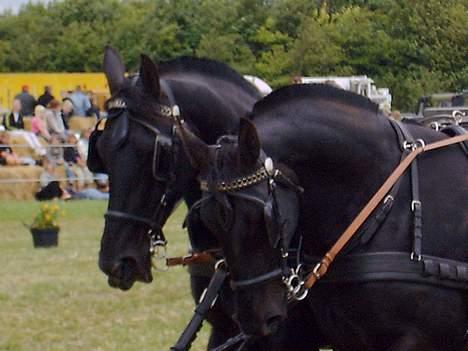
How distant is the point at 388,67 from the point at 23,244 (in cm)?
530

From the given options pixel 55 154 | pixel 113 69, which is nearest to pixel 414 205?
pixel 113 69

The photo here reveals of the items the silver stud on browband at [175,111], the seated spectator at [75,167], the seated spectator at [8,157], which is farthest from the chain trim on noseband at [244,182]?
the seated spectator at [75,167]

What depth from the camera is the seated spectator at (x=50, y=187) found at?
18062 millimetres

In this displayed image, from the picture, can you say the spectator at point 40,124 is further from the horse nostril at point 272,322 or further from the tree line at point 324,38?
the horse nostril at point 272,322

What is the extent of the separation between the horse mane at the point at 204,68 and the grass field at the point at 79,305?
304cm

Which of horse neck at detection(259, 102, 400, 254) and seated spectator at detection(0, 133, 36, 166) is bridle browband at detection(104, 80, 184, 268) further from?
seated spectator at detection(0, 133, 36, 166)

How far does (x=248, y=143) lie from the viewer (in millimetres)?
3793

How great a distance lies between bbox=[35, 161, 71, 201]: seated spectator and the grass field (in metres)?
4.50

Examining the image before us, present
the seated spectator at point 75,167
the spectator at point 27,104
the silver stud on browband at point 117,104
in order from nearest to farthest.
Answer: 1. the silver stud on browband at point 117,104
2. the seated spectator at point 75,167
3. the spectator at point 27,104

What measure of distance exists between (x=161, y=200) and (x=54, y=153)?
1429cm

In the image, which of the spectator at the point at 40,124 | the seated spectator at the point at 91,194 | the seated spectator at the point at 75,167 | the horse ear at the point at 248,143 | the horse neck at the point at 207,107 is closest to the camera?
the horse ear at the point at 248,143

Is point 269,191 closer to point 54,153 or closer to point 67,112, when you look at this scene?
point 54,153

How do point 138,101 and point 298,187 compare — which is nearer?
point 298,187

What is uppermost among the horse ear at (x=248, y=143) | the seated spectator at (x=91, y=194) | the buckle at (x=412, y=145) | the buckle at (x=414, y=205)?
the horse ear at (x=248, y=143)
